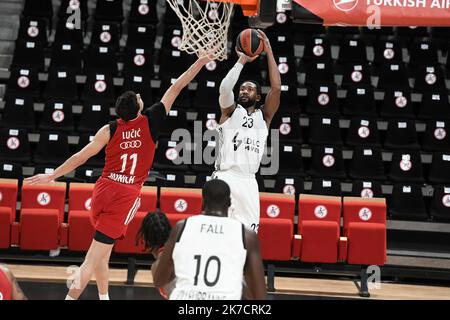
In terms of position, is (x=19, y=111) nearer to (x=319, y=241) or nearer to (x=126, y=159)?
(x=319, y=241)

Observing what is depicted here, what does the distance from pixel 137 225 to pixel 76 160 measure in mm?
2476

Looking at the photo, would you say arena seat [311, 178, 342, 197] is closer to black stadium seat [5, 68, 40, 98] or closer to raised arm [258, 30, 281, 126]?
raised arm [258, 30, 281, 126]

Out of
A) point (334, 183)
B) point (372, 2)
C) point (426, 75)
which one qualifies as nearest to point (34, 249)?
point (334, 183)

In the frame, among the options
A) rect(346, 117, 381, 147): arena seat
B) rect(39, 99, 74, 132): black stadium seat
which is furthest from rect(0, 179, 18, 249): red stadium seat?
rect(346, 117, 381, 147): arena seat

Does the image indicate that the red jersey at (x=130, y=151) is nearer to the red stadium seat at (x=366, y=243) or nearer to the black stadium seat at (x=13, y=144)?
the red stadium seat at (x=366, y=243)

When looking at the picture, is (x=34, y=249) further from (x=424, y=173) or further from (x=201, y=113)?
(x=424, y=173)

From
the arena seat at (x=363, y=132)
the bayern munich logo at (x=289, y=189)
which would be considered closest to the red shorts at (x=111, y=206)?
the bayern munich logo at (x=289, y=189)

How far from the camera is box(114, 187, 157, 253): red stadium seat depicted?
8.42 m

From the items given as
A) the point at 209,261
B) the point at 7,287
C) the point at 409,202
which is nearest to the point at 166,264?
the point at 209,261

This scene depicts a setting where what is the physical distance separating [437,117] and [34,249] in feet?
18.0

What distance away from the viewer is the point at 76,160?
6.05 metres

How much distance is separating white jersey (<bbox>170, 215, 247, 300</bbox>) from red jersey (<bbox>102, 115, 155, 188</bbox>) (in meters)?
2.17

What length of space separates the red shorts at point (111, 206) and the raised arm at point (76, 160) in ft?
1.11

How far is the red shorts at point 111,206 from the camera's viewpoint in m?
6.31
